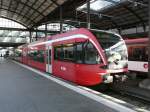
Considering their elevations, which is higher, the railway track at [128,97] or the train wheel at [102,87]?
the train wheel at [102,87]

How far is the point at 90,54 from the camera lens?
12562 mm

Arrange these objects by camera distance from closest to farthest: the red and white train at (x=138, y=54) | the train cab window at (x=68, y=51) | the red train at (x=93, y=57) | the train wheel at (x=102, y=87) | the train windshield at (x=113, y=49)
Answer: the red train at (x=93, y=57) < the train windshield at (x=113, y=49) < the train wheel at (x=102, y=87) < the train cab window at (x=68, y=51) < the red and white train at (x=138, y=54)

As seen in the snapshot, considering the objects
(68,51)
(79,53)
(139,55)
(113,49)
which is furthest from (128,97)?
(139,55)

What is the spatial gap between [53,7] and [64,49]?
22.1 meters

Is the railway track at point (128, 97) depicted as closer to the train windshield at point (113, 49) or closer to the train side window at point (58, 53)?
the train windshield at point (113, 49)

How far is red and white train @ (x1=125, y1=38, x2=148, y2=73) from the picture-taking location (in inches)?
752

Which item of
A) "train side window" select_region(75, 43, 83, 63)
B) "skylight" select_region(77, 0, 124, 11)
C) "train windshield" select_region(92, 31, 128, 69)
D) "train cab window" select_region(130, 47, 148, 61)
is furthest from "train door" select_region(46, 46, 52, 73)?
"skylight" select_region(77, 0, 124, 11)

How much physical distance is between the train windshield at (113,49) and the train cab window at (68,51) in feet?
5.93

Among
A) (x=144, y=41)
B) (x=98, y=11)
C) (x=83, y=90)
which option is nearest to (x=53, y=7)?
(x=98, y=11)

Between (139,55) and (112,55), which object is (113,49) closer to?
(112,55)

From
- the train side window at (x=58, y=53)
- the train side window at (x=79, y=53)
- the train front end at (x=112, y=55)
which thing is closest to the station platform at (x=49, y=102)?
the train front end at (x=112, y=55)

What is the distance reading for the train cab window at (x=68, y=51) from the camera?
1409 centimetres

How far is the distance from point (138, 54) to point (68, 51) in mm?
7175

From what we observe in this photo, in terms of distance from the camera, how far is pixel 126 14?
127 feet
